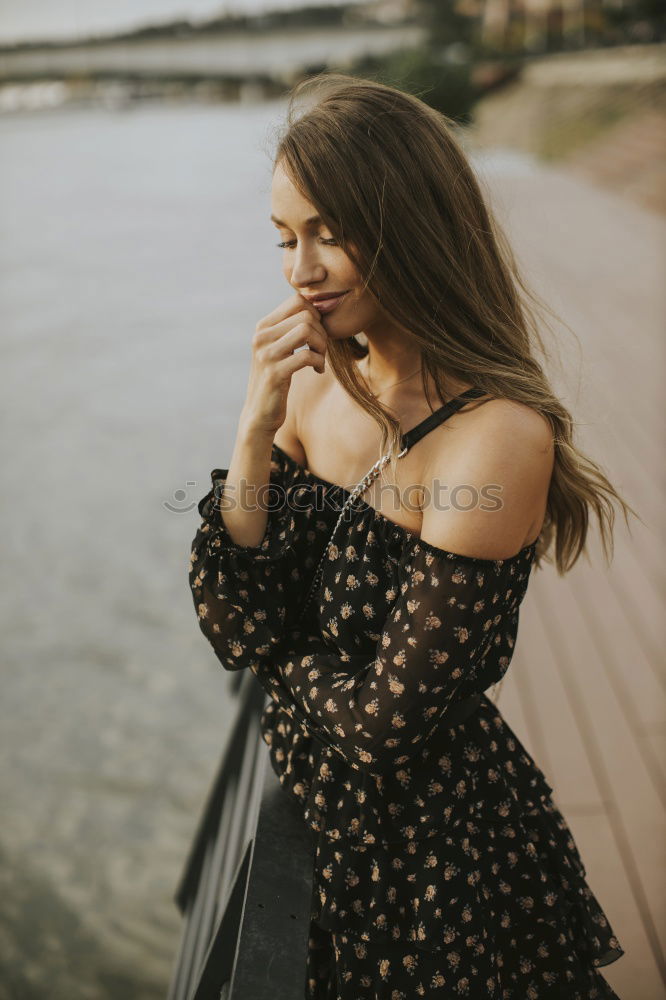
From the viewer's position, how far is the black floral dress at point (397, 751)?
96cm

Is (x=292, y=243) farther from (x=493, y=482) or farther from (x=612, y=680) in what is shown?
(x=612, y=680)

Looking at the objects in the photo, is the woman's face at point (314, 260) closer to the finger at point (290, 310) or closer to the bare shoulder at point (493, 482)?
the finger at point (290, 310)

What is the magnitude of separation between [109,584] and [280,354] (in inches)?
153

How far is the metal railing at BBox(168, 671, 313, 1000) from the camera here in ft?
2.90

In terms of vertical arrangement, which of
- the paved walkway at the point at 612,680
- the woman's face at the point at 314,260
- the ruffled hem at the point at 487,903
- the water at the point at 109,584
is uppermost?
the woman's face at the point at 314,260

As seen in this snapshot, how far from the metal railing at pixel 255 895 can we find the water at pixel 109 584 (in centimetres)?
63

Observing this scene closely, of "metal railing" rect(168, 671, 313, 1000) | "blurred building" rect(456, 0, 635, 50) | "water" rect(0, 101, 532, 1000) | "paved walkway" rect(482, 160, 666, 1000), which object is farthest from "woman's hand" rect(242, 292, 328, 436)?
"blurred building" rect(456, 0, 635, 50)

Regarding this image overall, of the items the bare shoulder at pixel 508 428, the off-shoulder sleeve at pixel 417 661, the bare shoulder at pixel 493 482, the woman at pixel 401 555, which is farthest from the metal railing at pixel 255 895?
the bare shoulder at pixel 508 428

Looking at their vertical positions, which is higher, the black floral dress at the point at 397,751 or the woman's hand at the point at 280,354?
the woman's hand at the point at 280,354

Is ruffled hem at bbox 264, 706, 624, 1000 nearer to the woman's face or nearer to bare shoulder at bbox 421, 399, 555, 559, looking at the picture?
bare shoulder at bbox 421, 399, 555, 559

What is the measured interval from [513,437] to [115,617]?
3.76 metres

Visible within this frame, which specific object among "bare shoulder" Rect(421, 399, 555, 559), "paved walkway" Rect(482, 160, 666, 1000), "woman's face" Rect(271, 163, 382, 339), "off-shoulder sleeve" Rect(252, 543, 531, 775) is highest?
"woman's face" Rect(271, 163, 382, 339)

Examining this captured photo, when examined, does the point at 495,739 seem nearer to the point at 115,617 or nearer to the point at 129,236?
the point at 115,617

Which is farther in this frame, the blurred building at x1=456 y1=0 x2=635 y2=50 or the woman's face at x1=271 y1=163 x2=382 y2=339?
the blurred building at x1=456 y1=0 x2=635 y2=50
